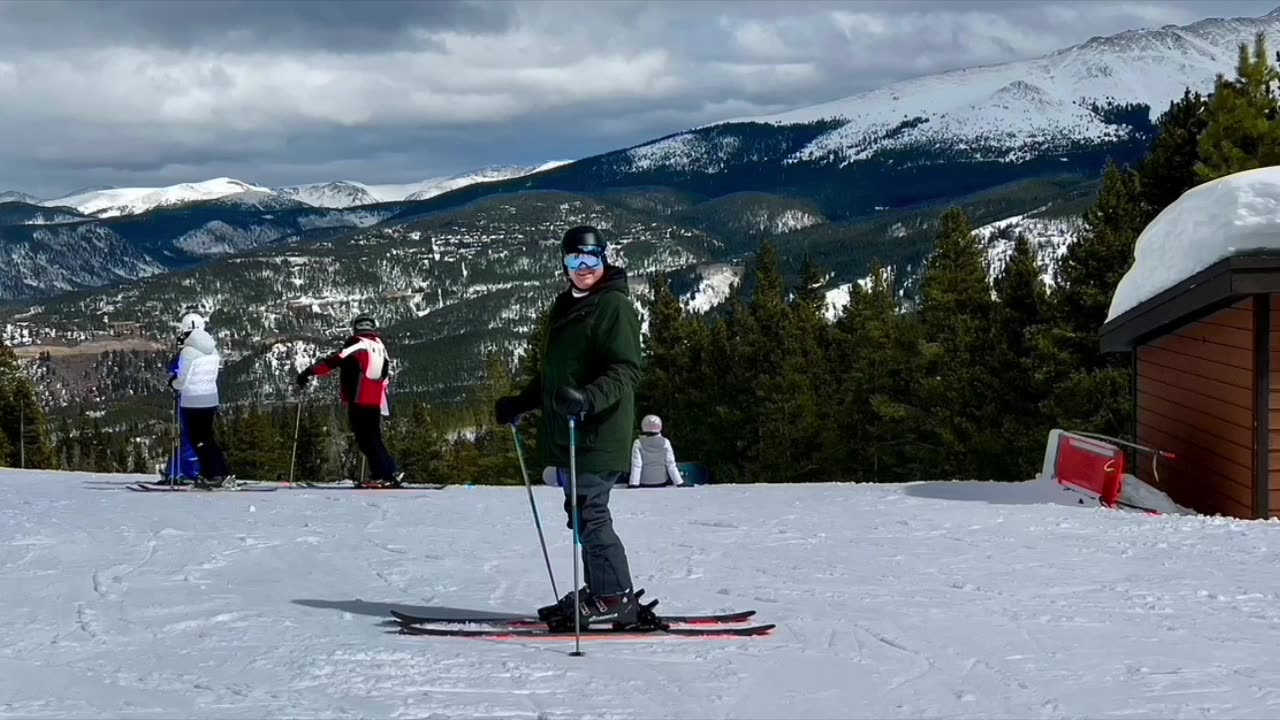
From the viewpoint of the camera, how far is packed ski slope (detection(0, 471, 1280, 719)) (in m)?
4.66

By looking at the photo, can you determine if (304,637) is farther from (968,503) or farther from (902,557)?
(968,503)

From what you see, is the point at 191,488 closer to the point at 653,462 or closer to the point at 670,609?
the point at 653,462

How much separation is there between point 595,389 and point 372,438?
803 cm

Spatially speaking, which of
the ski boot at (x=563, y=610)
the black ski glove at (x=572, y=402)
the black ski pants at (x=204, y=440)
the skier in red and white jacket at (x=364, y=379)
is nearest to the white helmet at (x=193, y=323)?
the black ski pants at (x=204, y=440)

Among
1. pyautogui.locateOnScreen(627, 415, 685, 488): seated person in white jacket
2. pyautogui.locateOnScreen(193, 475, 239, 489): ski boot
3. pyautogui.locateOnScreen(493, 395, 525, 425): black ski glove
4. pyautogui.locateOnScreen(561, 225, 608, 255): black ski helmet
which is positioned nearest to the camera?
pyautogui.locateOnScreen(561, 225, 608, 255): black ski helmet

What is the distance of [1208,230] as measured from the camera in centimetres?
1116

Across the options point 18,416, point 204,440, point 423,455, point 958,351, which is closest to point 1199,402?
point 204,440

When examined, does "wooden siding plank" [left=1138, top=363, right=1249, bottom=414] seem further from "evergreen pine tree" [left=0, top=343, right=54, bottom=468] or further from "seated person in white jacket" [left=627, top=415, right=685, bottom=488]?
"evergreen pine tree" [left=0, top=343, right=54, bottom=468]

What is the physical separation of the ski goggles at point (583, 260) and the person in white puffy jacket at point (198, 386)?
7803 mm

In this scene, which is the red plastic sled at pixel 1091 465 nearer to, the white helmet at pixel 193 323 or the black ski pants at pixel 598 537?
the black ski pants at pixel 598 537

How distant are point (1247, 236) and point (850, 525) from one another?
4.53 metres

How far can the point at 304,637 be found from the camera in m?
5.67

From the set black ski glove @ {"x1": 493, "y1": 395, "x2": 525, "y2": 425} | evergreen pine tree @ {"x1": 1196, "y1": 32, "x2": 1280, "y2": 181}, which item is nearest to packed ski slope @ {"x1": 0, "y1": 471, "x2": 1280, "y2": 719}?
black ski glove @ {"x1": 493, "y1": 395, "x2": 525, "y2": 425}

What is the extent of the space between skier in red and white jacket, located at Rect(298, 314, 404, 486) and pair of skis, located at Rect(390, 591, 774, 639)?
6.57 meters
